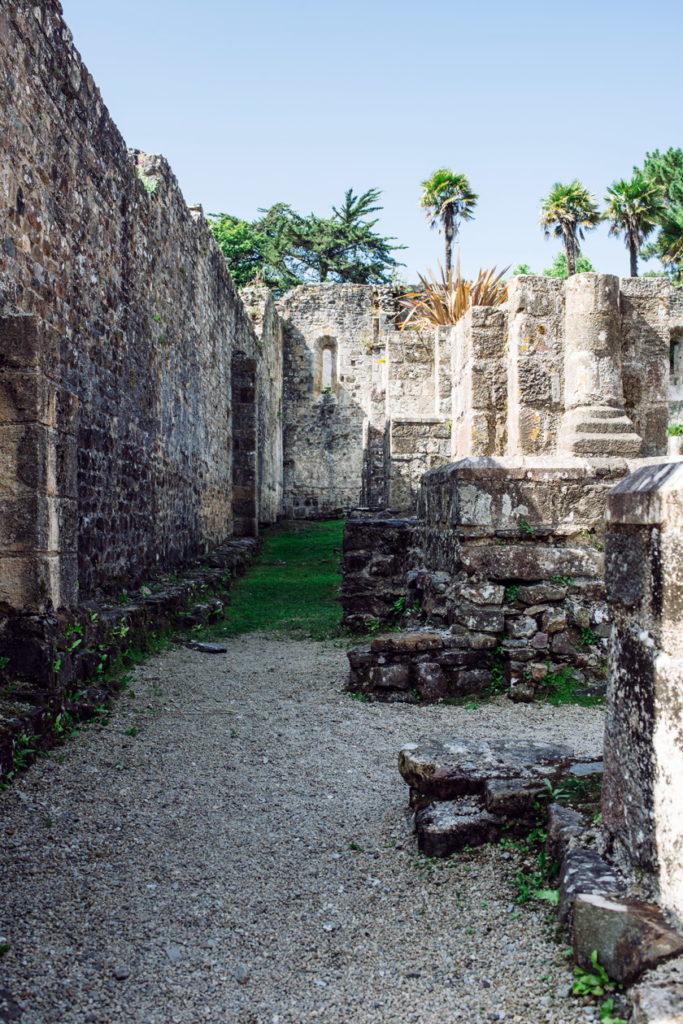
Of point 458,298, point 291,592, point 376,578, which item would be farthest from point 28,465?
point 458,298

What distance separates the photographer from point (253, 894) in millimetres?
2727

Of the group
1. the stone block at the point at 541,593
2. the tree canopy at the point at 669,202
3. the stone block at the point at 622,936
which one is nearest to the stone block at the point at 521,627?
the stone block at the point at 541,593

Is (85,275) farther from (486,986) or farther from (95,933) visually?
(486,986)

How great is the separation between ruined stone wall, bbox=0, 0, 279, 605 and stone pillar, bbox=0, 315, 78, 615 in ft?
0.23

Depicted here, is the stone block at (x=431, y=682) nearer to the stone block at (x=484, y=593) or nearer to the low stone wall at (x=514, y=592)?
the low stone wall at (x=514, y=592)

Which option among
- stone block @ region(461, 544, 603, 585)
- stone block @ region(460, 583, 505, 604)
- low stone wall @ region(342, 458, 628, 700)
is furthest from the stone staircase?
stone block @ region(460, 583, 505, 604)

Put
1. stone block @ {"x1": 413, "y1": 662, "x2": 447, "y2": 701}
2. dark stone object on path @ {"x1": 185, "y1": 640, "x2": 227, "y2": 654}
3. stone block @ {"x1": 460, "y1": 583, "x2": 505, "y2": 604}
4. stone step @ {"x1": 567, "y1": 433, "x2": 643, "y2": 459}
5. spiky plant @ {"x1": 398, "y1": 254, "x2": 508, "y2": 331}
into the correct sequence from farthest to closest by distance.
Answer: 1. spiky plant @ {"x1": 398, "y1": 254, "x2": 508, "y2": 331}
2. dark stone object on path @ {"x1": 185, "y1": 640, "x2": 227, "y2": 654}
3. stone step @ {"x1": 567, "y1": 433, "x2": 643, "y2": 459}
4. stone block @ {"x1": 460, "y1": 583, "x2": 505, "y2": 604}
5. stone block @ {"x1": 413, "y1": 662, "x2": 447, "y2": 701}

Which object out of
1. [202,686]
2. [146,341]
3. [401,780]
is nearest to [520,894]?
[401,780]

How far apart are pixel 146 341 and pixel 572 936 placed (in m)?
7.59

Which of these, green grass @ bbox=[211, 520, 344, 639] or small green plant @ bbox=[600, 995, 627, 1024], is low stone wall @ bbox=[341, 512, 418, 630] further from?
small green plant @ bbox=[600, 995, 627, 1024]

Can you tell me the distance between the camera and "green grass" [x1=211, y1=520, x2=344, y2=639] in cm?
812

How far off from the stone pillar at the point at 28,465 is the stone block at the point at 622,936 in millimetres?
3380

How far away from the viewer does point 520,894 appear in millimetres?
2520

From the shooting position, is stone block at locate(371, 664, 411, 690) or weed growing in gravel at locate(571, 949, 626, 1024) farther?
stone block at locate(371, 664, 411, 690)
